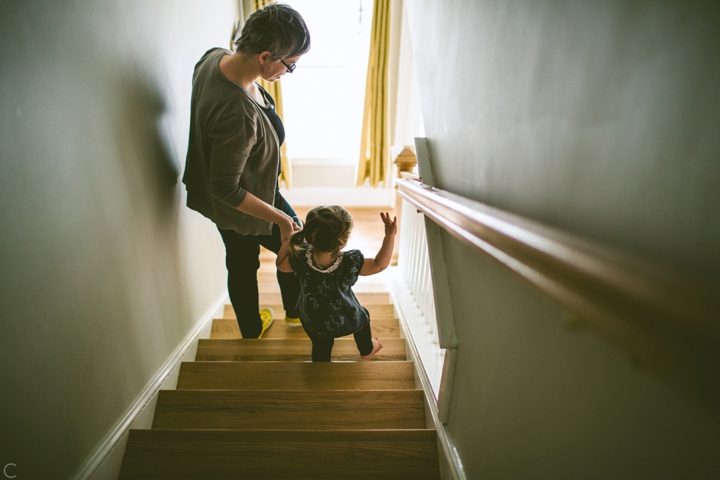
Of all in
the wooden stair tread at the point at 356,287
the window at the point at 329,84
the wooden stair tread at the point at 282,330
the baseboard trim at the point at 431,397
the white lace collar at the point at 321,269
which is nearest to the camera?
the baseboard trim at the point at 431,397

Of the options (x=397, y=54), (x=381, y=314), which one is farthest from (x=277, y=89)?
(x=381, y=314)

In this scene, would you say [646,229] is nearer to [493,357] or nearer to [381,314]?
[493,357]

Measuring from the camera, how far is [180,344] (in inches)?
68.0

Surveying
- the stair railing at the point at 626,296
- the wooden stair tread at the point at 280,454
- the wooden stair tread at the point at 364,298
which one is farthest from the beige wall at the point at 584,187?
the wooden stair tread at the point at 364,298

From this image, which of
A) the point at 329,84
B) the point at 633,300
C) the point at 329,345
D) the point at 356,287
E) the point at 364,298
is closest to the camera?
the point at 633,300

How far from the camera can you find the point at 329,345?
5.58 feet

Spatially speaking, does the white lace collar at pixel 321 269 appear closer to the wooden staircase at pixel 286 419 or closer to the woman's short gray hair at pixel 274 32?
the wooden staircase at pixel 286 419

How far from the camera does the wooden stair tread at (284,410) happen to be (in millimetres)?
1438

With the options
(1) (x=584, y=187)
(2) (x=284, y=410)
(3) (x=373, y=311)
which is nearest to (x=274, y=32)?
(1) (x=584, y=187)

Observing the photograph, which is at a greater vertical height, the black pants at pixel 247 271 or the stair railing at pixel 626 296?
the stair railing at pixel 626 296

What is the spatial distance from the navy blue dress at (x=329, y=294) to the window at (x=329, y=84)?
11.0 feet

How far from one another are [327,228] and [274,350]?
32.5 inches

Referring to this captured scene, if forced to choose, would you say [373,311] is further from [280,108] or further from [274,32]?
[280,108]

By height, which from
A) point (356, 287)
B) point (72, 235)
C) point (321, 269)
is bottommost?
point (356, 287)
